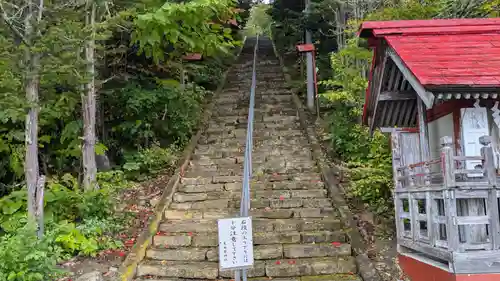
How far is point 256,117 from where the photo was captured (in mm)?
13680

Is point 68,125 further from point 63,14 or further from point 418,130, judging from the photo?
point 418,130

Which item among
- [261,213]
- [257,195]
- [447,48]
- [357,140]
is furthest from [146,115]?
[447,48]

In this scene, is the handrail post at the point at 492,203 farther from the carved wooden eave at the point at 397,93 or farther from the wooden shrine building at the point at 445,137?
the carved wooden eave at the point at 397,93

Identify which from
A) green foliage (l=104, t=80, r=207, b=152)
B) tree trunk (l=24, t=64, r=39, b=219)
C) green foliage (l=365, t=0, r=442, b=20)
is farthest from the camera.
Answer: green foliage (l=104, t=80, r=207, b=152)

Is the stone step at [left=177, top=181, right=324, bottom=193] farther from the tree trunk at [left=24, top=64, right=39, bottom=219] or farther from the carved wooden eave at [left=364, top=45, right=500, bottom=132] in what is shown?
the tree trunk at [left=24, top=64, right=39, bottom=219]

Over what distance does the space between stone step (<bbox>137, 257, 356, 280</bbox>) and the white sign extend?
1.35 meters

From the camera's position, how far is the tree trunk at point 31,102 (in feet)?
19.8

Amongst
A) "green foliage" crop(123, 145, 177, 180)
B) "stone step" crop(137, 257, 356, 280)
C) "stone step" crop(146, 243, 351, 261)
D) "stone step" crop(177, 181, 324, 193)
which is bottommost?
"stone step" crop(137, 257, 356, 280)

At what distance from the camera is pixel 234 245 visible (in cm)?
527

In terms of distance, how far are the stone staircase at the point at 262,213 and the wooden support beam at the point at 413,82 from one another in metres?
2.80

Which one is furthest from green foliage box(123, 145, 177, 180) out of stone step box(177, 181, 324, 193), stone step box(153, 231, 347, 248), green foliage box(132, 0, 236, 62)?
stone step box(153, 231, 347, 248)

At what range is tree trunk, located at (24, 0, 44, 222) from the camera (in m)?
6.03

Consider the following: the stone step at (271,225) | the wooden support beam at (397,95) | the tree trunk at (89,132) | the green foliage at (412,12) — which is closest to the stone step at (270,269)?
the stone step at (271,225)

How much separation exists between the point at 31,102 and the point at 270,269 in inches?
162
